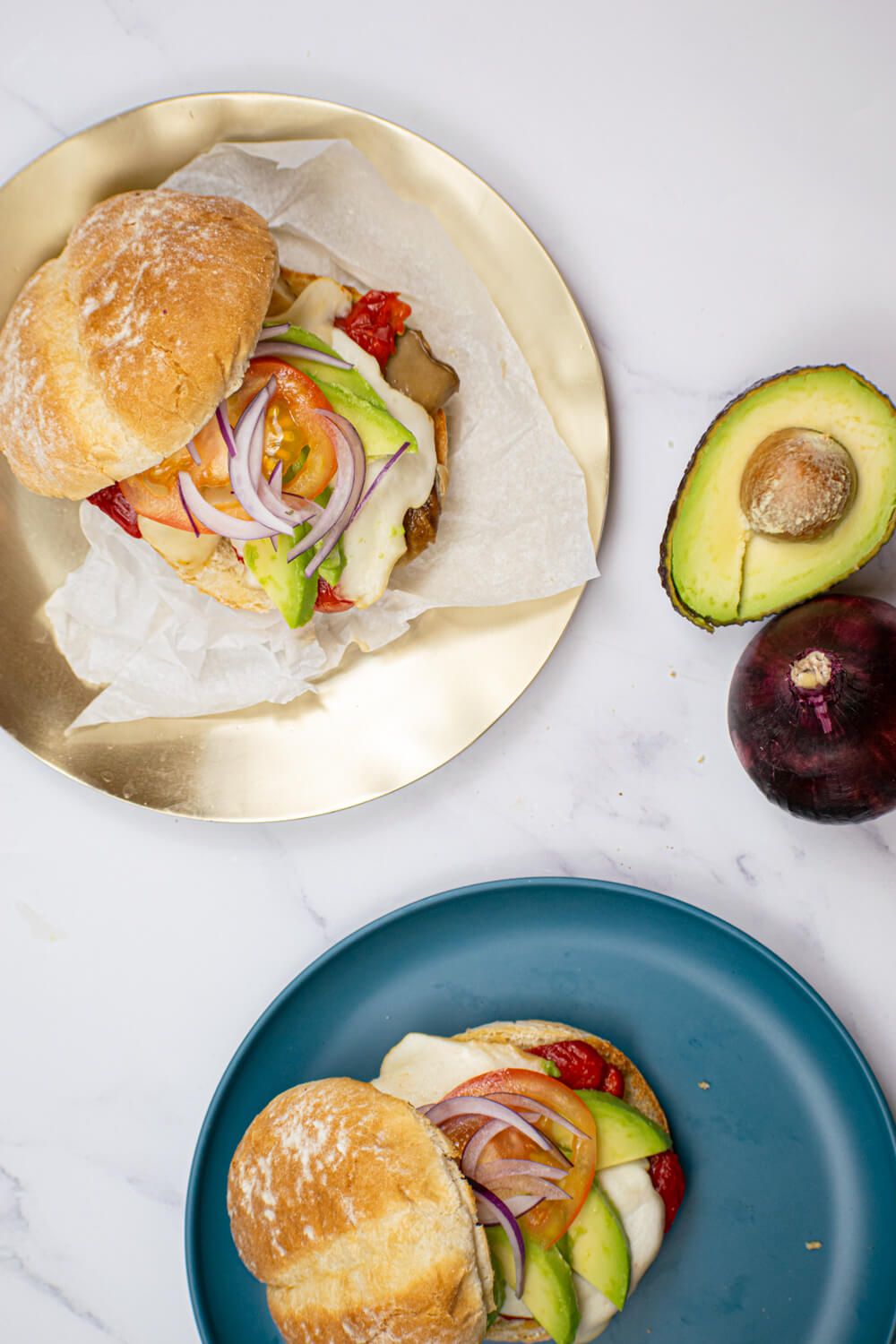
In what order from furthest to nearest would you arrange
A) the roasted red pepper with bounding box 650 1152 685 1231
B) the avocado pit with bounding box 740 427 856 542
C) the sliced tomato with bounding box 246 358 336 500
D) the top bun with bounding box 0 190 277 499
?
the roasted red pepper with bounding box 650 1152 685 1231
the sliced tomato with bounding box 246 358 336 500
the top bun with bounding box 0 190 277 499
the avocado pit with bounding box 740 427 856 542

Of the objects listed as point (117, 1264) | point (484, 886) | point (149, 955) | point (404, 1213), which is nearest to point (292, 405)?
point (484, 886)

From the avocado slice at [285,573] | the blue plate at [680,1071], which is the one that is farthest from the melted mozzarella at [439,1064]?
the avocado slice at [285,573]

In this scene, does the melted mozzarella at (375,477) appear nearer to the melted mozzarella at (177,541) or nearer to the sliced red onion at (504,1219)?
the melted mozzarella at (177,541)

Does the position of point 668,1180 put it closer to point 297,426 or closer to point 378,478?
point 378,478

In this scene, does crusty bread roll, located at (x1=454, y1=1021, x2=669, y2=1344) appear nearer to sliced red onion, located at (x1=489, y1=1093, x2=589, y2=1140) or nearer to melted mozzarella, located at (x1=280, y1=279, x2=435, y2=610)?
sliced red onion, located at (x1=489, y1=1093, x2=589, y2=1140)

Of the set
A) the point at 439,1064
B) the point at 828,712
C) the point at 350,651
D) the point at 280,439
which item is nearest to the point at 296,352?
the point at 280,439

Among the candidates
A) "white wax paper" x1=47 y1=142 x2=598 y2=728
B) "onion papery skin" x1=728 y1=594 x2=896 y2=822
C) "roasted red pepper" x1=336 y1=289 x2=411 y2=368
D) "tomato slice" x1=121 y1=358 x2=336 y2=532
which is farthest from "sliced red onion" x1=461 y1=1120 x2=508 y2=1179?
"roasted red pepper" x1=336 y1=289 x2=411 y2=368

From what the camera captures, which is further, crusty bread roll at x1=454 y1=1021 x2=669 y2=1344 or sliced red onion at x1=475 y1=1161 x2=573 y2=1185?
crusty bread roll at x1=454 y1=1021 x2=669 y2=1344

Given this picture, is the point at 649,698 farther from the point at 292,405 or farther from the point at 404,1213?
the point at 404,1213
